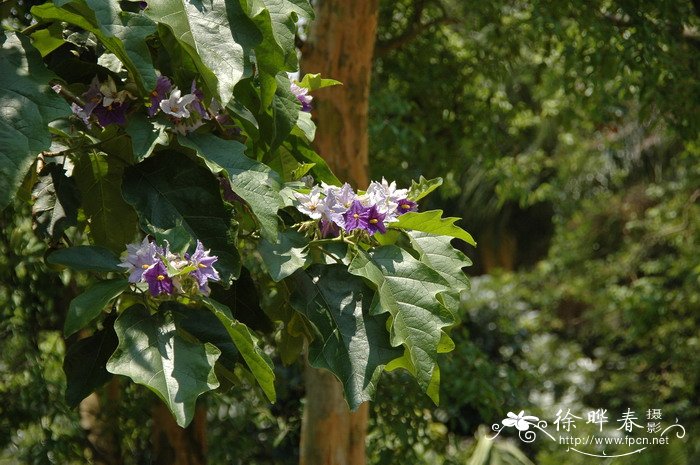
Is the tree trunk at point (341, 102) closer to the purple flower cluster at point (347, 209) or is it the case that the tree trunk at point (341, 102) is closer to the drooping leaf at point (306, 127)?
the drooping leaf at point (306, 127)

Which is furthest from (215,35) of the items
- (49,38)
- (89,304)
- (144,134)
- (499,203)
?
(499,203)

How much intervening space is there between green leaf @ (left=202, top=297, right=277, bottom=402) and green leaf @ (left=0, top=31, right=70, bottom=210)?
300 millimetres

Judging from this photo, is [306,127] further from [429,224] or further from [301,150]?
[429,224]

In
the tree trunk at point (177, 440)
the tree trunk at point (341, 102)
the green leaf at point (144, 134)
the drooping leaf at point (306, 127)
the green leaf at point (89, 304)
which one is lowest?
the tree trunk at point (177, 440)

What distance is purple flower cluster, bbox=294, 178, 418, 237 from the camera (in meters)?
1.48

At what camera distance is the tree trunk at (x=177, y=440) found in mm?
3723

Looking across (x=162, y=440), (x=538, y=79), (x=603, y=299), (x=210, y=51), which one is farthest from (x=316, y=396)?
(x=603, y=299)

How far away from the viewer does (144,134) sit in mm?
1429

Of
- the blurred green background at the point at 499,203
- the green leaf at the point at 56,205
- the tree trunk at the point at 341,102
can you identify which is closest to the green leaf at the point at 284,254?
the green leaf at the point at 56,205

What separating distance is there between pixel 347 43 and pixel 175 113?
1894mm

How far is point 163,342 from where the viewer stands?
4.33 feet

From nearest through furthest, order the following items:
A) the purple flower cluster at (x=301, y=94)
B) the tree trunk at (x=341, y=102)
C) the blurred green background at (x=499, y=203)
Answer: the purple flower cluster at (x=301, y=94) < the tree trunk at (x=341, y=102) < the blurred green background at (x=499, y=203)

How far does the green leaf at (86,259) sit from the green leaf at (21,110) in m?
0.17

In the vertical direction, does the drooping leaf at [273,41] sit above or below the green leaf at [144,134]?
above
